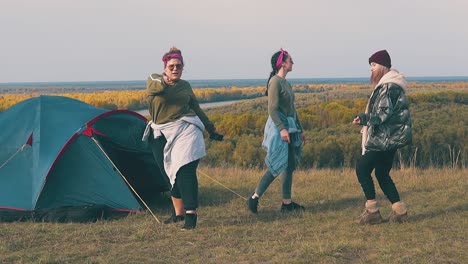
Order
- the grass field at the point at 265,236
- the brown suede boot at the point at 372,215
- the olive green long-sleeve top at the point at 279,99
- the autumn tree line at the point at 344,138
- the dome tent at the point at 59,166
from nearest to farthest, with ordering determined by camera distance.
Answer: the grass field at the point at 265,236, the brown suede boot at the point at 372,215, the olive green long-sleeve top at the point at 279,99, the dome tent at the point at 59,166, the autumn tree line at the point at 344,138

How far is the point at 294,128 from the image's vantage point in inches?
276

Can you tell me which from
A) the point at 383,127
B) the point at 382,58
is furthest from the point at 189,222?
the point at 382,58

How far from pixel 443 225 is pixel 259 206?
2390 mm

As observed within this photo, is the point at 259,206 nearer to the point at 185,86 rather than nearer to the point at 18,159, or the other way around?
the point at 185,86

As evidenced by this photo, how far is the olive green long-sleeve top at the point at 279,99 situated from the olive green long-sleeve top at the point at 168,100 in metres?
0.96

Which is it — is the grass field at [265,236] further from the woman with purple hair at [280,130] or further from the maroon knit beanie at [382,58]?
the maroon knit beanie at [382,58]

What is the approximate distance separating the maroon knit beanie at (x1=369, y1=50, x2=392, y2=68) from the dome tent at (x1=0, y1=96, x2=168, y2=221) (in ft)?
9.53

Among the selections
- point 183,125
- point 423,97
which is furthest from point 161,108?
point 423,97

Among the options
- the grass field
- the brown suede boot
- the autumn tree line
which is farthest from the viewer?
the autumn tree line

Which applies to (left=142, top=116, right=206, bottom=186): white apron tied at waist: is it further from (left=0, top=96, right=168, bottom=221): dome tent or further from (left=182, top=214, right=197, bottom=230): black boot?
(left=0, top=96, right=168, bottom=221): dome tent

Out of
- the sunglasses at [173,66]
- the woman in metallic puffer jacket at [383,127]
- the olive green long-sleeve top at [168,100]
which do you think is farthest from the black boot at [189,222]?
the woman in metallic puffer jacket at [383,127]

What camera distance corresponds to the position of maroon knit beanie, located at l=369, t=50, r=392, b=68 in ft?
20.6

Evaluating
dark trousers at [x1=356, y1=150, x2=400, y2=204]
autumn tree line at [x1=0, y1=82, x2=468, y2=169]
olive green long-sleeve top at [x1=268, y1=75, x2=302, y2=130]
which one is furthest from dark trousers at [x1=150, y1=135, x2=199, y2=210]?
autumn tree line at [x1=0, y1=82, x2=468, y2=169]

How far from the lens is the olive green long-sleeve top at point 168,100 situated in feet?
20.4
